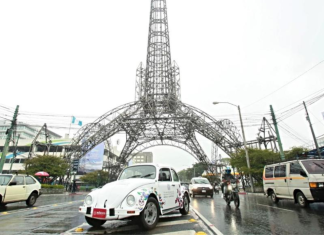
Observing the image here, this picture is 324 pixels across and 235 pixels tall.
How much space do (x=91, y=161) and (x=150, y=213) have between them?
5450cm

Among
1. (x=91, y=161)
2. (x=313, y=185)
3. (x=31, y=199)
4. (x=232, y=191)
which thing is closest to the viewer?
(x=313, y=185)

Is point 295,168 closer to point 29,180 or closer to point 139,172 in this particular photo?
point 139,172

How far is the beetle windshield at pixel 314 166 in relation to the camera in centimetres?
888

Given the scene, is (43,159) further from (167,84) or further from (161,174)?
(161,174)

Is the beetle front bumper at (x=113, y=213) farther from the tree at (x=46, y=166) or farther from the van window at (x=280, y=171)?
the tree at (x=46, y=166)

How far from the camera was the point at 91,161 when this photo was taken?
55938 mm

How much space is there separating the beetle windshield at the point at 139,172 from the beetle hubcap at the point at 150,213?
955 mm

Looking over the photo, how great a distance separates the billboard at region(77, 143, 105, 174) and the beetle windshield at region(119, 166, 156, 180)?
51619 millimetres

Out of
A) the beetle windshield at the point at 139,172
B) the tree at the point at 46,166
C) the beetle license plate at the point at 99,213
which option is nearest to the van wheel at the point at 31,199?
the beetle windshield at the point at 139,172

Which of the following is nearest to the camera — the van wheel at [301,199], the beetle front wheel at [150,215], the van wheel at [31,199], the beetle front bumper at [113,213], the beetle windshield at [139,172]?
the beetle front bumper at [113,213]

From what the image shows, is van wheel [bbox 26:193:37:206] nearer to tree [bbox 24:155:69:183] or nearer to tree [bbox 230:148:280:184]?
tree [bbox 24:155:69:183]

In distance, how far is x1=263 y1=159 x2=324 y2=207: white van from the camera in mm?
8367

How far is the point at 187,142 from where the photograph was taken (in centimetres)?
3978

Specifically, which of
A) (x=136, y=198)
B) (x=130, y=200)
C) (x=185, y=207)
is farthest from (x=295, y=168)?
(x=130, y=200)
